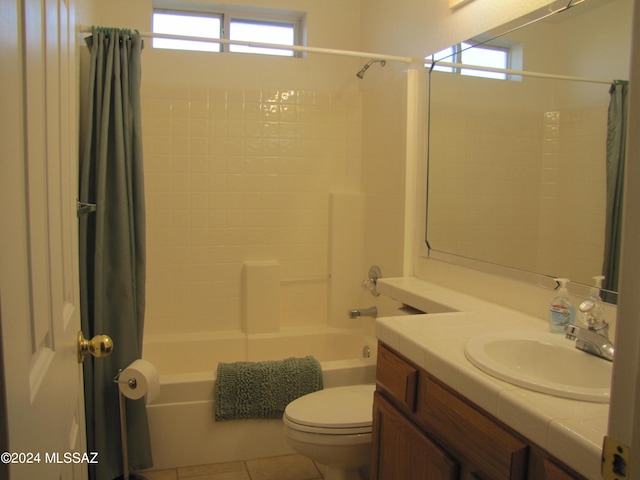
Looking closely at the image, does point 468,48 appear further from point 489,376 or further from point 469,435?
point 469,435

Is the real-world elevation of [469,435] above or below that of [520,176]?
below

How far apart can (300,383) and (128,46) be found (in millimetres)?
1660

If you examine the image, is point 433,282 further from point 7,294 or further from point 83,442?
point 7,294

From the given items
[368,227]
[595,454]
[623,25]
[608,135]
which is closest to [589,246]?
[608,135]

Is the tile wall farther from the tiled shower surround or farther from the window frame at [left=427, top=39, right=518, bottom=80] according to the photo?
the tiled shower surround

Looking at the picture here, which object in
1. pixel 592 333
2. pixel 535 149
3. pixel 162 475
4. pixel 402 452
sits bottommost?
pixel 162 475

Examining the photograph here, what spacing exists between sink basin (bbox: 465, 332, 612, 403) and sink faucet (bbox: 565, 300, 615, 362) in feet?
0.06

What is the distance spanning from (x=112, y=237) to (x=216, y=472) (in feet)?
3.78

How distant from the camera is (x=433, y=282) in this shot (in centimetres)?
222

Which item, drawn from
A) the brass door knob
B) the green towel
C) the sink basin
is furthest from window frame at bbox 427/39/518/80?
the brass door knob

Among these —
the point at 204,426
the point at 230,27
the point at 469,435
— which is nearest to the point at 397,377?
the point at 469,435

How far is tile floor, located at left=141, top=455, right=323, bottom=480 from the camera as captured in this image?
219cm

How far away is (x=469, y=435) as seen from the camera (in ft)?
3.66

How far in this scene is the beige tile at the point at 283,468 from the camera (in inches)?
86.8
